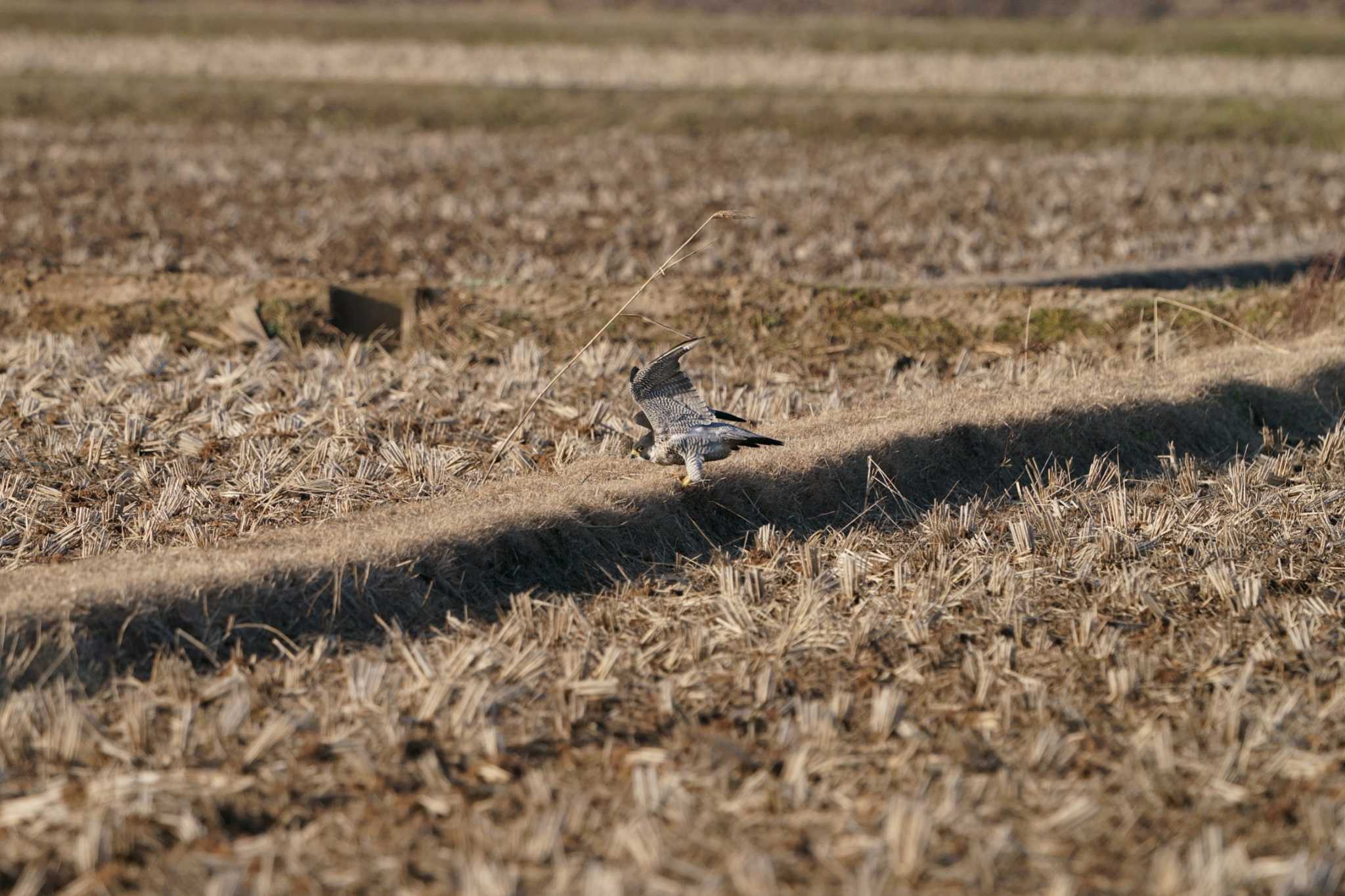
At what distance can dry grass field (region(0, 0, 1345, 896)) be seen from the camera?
3.52 metres

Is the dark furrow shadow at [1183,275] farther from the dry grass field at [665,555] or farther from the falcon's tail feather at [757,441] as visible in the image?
the falcon's tail feather at [757,441]

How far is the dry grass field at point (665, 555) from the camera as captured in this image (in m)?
3.52

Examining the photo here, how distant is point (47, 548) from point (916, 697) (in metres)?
3.21

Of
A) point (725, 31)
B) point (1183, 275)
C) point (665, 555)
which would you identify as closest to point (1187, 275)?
point (1183, 275)

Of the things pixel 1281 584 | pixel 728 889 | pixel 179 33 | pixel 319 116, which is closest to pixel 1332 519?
pixel 1281 584

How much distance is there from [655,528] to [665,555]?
14cm

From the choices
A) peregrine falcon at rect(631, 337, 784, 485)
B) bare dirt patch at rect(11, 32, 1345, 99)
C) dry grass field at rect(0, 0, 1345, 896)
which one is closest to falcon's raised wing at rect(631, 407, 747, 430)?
peregrine falcon at rect(631, 337, 784, 485)

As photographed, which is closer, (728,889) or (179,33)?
(728,889)

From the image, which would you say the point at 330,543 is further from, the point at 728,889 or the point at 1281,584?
the point at 1281,584

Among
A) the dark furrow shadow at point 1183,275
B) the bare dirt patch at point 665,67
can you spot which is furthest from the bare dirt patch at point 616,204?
the bare dirt patch at point 665,67

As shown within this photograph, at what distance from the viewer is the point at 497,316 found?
8.77 m

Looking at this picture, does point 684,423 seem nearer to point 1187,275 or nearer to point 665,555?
point 665,555

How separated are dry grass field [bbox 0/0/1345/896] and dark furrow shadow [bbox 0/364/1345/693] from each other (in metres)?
0.02

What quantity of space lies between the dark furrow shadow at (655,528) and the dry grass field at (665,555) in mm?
17
